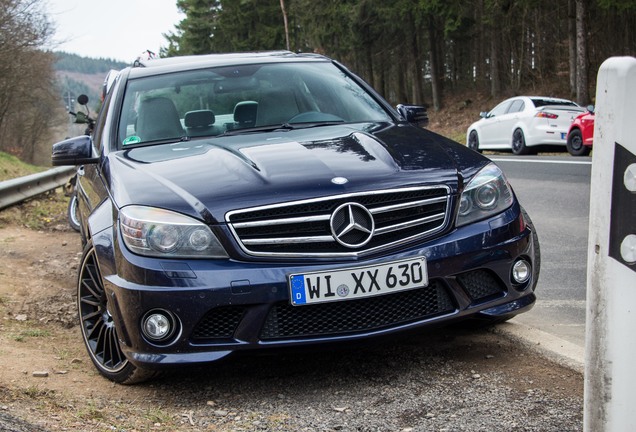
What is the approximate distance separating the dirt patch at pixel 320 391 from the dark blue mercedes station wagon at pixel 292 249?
21 cm

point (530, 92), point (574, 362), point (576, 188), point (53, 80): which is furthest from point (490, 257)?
point (53, 80)

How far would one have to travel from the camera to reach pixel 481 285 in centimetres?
416

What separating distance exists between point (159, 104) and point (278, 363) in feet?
6.14

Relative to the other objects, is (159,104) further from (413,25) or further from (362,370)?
(413,25)

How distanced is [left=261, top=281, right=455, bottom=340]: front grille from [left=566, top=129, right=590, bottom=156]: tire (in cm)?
1573

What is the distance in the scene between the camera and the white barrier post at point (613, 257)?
91.6 inches

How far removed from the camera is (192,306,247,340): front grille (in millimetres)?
3861

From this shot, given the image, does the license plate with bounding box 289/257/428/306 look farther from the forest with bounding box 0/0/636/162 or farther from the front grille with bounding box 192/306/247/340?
the forest with bounding box 0/0/636/162

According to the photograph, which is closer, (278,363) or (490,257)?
(490,257)

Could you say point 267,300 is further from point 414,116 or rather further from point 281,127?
point 414,116

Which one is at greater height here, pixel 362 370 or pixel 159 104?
pixel 159 104

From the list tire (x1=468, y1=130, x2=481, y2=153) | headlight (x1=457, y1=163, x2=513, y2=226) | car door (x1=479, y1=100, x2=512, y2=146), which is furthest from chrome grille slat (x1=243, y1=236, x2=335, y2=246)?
tire (x1=468, y1=130, x2=481, y2=153)

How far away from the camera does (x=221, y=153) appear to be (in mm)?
4566

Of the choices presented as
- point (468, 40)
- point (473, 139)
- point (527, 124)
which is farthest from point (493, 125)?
point (468, 40)
